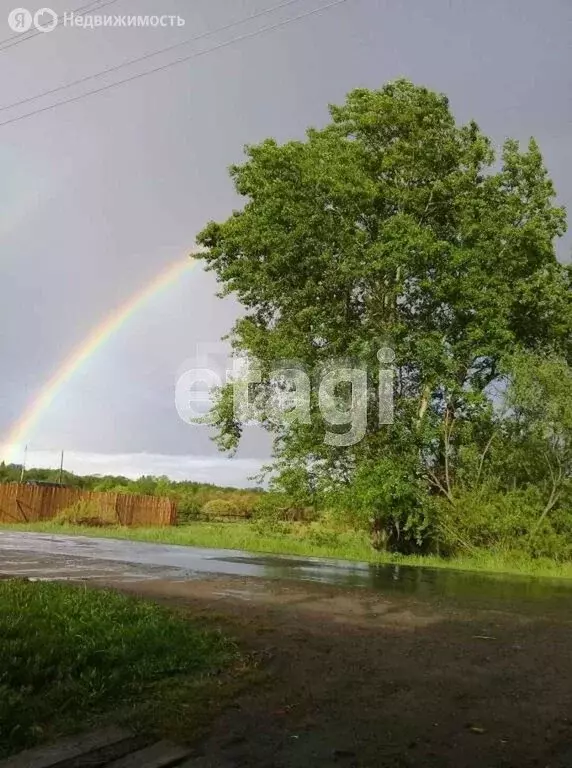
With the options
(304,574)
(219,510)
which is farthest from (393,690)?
(219,510)

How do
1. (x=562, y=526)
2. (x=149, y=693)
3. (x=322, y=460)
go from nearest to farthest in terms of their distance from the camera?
1. (x=149, y=693)
2. (x=562, y=526)
3. (x=322, y=460)

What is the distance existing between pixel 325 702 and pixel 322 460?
1790 centimetres

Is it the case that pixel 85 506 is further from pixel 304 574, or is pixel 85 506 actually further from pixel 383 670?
pixel 383 670

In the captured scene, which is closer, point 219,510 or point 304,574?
point 304,574

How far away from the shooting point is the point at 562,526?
20.0 m

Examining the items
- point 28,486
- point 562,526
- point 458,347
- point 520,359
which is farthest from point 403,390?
point 28,486

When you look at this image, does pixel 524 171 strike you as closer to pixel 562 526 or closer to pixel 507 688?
pixel 562 526

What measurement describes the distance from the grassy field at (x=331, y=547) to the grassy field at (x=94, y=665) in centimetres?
1405

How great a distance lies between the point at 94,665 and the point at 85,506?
3627 centimetres

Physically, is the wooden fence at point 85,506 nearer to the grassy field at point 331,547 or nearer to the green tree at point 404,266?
the grassy field at point 331,547

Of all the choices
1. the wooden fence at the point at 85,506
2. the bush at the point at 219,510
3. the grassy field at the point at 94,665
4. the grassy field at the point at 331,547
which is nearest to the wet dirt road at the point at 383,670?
the grassy field at the point at 94,665

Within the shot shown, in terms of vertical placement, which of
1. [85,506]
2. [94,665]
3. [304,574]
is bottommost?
[304,574]

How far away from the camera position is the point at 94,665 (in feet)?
18.4

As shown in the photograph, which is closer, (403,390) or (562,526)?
(562,526)
